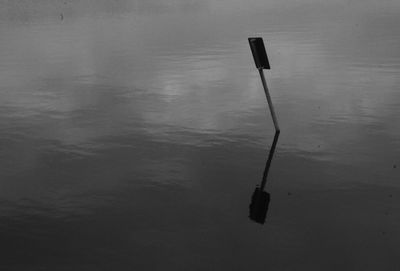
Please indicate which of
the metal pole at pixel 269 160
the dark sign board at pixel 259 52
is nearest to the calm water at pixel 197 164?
the metal pole at pixel 269 160

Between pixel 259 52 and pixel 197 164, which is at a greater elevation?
pixel 259 52

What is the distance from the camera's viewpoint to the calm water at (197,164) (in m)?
9.34

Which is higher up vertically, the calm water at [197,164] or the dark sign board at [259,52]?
the dark sign board at [259,52]

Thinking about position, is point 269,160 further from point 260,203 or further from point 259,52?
point 259,52

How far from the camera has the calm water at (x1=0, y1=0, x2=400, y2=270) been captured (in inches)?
368

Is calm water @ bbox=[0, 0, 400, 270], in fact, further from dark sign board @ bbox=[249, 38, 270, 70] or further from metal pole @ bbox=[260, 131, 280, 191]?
dark sign board @ bbox=[249, 38, 270, 70]

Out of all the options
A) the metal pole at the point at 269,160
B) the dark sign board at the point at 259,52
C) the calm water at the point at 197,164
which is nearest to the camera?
the calm water at the point at 197,164

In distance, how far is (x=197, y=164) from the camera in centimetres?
1408

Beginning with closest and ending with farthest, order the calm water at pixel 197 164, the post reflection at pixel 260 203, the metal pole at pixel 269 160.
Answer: the calm water at pixel 197 164 < the post reflection at pixel 260 203 < the metal pole at pixel 269 160

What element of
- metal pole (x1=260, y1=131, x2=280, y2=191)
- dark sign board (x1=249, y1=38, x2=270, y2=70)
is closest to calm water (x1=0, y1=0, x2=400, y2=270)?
metal pole (x1=260, y1=131, x2=280, y2=191)

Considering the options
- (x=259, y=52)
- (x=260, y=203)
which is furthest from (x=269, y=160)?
(x=259, y=52)

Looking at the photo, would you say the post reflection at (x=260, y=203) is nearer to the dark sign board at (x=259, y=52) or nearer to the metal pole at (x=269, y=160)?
the metal pole at (x=269, y=160)

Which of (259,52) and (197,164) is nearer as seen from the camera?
(197,164)

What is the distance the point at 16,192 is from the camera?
40.6 feet
